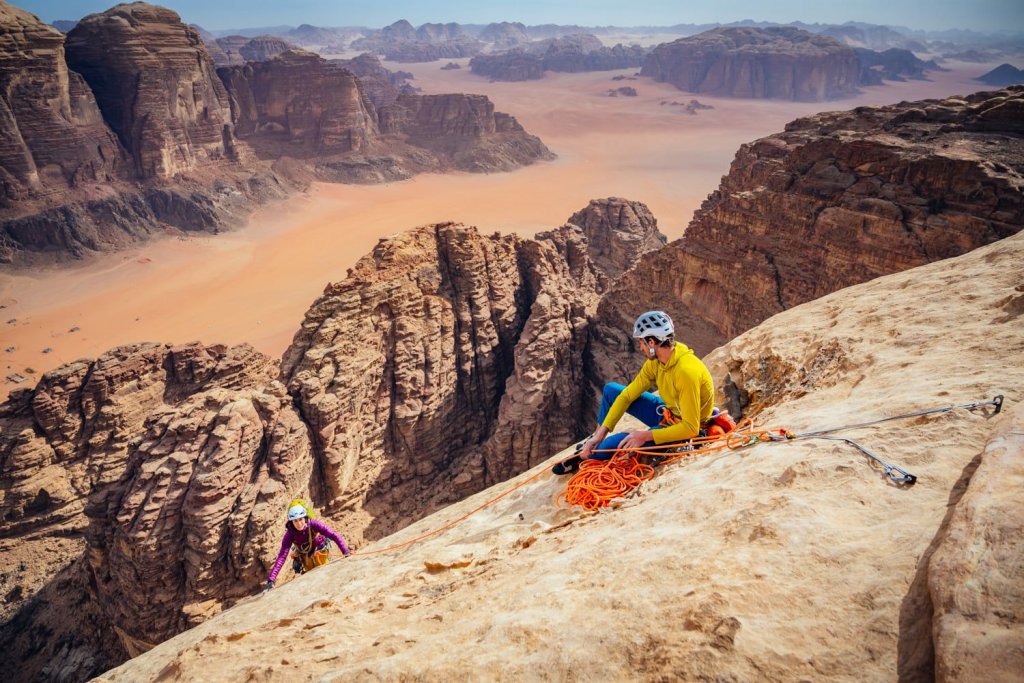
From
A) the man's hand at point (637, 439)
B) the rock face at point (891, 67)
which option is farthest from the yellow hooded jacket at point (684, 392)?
the rock face at point (891, 67)

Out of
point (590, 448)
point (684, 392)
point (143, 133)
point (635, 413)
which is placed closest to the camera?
point (684, 392)

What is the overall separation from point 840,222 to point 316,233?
39.4 m

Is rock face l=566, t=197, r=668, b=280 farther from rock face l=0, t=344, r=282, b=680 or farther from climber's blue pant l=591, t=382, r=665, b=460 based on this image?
climber's blue pant l=591, t=382, r=665, b=460

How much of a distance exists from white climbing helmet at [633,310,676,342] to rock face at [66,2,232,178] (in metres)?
45.9

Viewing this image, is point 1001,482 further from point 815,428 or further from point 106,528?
point 106,528

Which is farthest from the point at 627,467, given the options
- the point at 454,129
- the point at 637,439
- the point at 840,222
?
the point at 454,129

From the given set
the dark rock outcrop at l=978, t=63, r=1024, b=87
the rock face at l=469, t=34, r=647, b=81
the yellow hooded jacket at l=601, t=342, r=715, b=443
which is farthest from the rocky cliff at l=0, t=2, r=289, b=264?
the dark rock outcrop at l=978, t=63, r=1024, b=87

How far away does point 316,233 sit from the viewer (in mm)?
44750

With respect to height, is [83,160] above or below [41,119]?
below

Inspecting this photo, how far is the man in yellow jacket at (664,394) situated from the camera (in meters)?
4.98

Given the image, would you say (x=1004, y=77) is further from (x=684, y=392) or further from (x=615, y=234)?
(x=684, y=392)

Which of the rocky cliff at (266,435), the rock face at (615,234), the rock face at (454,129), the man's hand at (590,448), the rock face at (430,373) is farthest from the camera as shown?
the rock face at (454,129)

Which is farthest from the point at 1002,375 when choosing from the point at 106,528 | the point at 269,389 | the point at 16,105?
the point at 16,105

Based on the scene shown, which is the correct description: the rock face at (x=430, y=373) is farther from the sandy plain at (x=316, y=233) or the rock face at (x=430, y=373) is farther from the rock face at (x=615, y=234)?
the sandy plain at (x=316, y=233)
